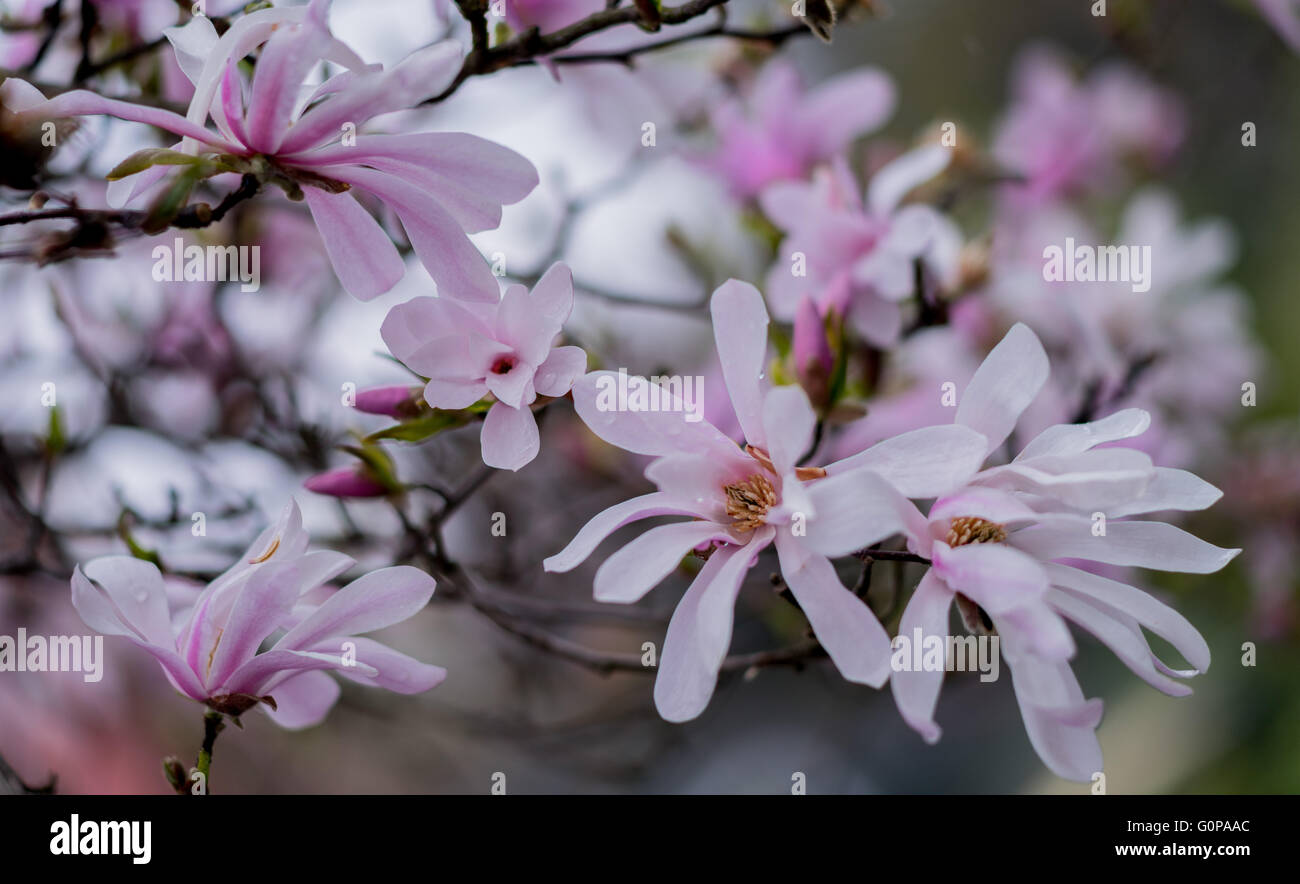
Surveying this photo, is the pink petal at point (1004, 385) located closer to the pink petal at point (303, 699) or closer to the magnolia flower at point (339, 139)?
the magnolia flower at point (339, 139)

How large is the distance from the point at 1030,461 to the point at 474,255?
28 centimetres

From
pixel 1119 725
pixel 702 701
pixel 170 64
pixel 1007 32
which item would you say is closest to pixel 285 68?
pixel 702 701

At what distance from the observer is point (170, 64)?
829mm

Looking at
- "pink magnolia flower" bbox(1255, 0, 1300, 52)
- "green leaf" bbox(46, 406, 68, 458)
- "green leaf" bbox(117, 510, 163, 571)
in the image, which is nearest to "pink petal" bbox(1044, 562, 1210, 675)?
"green leaf" bbox(117, 510, 163, 571)

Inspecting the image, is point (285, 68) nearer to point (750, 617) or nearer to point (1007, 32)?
point (750, 617)

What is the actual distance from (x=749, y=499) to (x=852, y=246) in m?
0.33

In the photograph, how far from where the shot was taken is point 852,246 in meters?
0.72

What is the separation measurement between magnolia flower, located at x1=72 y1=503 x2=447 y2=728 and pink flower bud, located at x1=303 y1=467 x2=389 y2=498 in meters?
0.10

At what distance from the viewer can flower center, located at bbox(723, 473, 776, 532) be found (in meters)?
0.45

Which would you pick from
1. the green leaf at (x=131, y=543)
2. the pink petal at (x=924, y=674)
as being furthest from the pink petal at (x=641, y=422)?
the green leaf at (x=131, y=543)

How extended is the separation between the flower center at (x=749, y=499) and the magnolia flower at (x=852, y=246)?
0.25 m

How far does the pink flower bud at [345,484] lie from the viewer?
59cm

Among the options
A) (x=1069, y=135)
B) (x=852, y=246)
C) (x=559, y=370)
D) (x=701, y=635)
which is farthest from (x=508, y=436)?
(x=1069, y=135)
